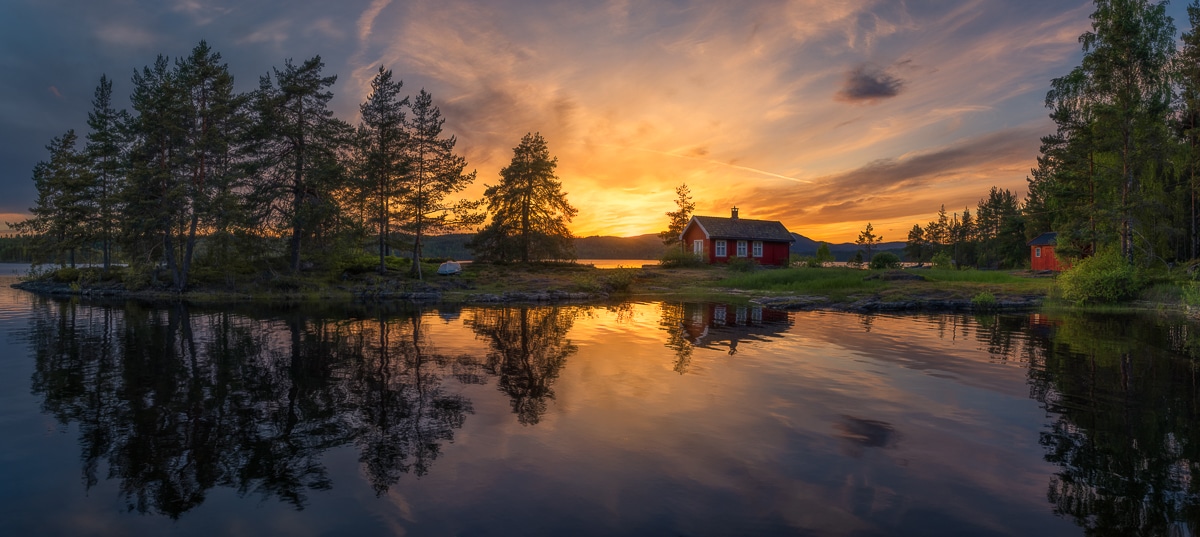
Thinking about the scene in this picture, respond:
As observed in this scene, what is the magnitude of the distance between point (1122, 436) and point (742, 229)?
5417cm

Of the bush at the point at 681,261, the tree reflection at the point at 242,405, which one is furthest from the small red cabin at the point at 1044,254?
the tree reflection at the point at 242,405

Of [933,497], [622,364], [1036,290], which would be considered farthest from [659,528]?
[1036,290]

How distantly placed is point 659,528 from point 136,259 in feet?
140

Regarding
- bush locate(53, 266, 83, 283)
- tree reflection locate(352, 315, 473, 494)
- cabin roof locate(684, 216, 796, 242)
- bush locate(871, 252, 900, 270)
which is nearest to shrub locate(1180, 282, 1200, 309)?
tree reflection locate(352, 315, 473, 494)

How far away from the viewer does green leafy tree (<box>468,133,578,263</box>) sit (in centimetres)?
5372

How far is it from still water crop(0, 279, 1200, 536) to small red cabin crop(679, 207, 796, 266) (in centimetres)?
4197

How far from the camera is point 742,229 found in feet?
202

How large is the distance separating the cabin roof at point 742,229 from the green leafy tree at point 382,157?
3293cm

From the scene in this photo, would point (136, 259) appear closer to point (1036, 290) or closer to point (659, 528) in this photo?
point (659, 528)

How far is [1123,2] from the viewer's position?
30531 millimetres

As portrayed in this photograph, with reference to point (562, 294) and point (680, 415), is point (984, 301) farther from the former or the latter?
point (680, 415)

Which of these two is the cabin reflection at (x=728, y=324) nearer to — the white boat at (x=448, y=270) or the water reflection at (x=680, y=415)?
the water reflection at (x=680, y=415)

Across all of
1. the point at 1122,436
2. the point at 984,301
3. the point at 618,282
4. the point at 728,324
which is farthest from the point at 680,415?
the point at 618,282

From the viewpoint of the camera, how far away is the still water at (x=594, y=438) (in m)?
5.99
